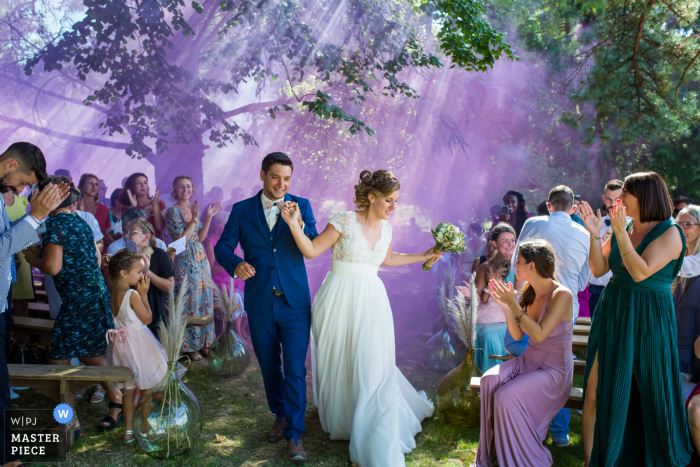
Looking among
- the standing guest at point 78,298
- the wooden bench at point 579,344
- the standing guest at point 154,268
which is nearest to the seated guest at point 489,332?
the wooden bench at point 579,344

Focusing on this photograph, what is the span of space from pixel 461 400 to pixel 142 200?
4660 millimetres

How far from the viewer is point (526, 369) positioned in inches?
133

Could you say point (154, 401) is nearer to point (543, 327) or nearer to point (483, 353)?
point (543, 327)

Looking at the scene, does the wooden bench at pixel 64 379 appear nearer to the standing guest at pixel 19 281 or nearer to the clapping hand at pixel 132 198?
the standing guest at pixel 19 281

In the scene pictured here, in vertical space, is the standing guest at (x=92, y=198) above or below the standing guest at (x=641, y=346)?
above

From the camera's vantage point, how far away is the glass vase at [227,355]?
5.38m

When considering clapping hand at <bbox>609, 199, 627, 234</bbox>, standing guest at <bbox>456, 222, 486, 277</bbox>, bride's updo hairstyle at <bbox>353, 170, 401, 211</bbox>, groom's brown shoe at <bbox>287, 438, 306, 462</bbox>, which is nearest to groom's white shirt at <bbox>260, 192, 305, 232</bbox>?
bride's updo hairstyle at <bbox>353, 170, 401, 211</bbox>

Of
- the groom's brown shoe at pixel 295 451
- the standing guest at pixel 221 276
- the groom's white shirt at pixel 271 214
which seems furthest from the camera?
the standing guest at pixel 221 276

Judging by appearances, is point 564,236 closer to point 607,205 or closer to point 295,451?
point 607,205

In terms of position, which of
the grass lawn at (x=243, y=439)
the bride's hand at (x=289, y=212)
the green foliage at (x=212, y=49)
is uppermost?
the green foliage at (x=212, y=49)

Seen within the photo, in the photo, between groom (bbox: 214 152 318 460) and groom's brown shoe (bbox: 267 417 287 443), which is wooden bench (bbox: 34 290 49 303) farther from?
groom's brown shoe (bbox: 267 417 287 443)

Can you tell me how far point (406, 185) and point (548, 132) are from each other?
5102mm

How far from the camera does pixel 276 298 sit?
3.59m

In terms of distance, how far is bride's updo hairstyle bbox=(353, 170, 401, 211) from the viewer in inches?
139
